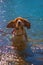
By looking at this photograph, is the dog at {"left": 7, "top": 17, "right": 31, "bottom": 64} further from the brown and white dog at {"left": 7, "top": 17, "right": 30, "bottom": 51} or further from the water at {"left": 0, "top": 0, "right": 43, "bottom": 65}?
the water at {"left": 0, "top": 0, "right": 43, "bottom": 65}

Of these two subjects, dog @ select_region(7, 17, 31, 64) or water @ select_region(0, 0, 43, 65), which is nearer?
dog @ select_region(7, 17, 31, 64)

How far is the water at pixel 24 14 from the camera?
4.90 meters

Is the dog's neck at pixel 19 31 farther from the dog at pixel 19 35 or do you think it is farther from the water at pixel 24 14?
the water at pixel 24 14

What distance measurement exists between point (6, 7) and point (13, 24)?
2.64 m

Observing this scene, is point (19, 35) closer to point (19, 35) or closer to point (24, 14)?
point (19, 35)

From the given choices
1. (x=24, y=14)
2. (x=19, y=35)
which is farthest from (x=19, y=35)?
(x=24, y=14)

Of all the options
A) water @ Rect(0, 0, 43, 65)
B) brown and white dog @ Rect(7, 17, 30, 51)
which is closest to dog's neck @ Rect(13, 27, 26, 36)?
brown and white dog @ Rect(7, 17, 30, 51)

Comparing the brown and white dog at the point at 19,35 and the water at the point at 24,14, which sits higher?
the water at the point at 24,14

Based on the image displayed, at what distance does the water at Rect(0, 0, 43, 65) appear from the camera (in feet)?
16.1

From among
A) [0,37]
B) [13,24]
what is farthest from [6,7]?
[13,24]

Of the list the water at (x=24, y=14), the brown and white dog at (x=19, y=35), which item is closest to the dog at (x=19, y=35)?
the brown and white dog at (x=19, y=35)

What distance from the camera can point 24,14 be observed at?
6.17m

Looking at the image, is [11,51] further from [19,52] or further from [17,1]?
[17,1]

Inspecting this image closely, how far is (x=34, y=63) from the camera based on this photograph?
12.2 feet
